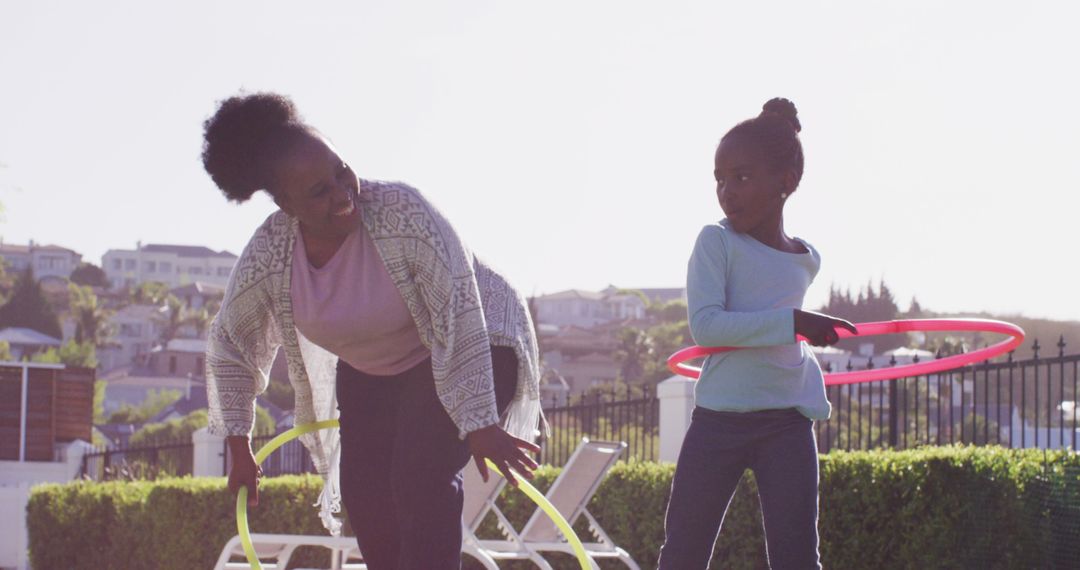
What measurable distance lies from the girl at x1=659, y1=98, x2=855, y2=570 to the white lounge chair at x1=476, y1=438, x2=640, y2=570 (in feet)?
10.0

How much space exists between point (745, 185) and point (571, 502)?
386cm

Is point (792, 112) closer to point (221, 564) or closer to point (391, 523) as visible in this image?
point (391, 523)

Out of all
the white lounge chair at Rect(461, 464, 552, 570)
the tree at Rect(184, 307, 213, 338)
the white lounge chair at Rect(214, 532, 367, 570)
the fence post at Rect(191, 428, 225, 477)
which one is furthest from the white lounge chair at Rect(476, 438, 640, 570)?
the tree at Rect(184, 307, 213, 338)

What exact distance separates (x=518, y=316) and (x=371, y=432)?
0.60m

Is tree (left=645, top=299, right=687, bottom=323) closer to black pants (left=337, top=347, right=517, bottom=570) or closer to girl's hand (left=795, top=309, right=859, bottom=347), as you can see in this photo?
black pants (left=337, top=347, right=517, bottom=570)

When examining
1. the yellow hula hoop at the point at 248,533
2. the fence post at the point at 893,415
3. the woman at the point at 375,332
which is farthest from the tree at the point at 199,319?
the woman at the point at 375,332

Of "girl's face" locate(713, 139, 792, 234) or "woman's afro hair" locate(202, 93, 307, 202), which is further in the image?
"girl's face" locate(713, 139, 792, 234)

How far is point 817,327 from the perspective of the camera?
3.74 meters

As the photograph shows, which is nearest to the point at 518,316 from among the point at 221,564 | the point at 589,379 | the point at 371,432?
the point at 371,432

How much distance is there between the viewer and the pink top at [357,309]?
4.01 metres

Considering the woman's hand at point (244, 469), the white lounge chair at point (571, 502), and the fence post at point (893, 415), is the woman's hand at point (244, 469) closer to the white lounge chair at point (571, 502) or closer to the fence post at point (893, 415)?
the white lounge chair at point (571, 502)

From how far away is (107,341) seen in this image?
124375 millimetres

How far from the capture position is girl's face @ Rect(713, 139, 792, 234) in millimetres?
3973

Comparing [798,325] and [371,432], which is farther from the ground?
[798,325]
